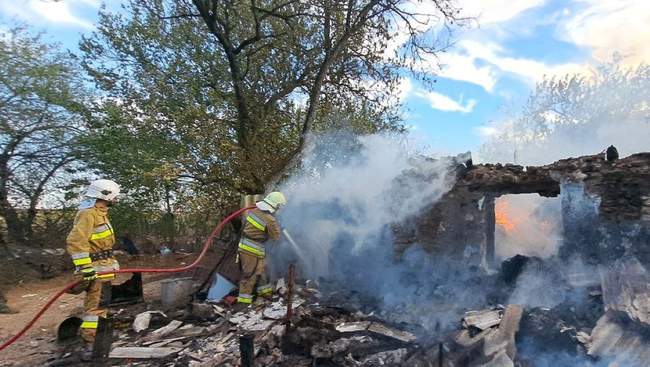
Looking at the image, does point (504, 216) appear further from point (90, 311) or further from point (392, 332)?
point (90, 311)

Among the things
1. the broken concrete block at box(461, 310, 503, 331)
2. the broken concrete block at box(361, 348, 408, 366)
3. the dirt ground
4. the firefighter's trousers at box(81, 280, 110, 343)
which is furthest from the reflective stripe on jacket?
the broken concrete block at box(461, 310, 503, 331)

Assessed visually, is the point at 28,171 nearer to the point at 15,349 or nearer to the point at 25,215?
the point at 25,215

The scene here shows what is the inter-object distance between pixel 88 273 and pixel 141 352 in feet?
4.17

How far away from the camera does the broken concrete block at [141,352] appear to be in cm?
555

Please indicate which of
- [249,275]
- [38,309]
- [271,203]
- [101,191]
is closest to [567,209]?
[271,203]

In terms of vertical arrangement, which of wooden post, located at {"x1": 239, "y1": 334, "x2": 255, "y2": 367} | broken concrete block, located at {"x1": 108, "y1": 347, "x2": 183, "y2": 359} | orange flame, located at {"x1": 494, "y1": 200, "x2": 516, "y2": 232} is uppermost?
orange flame, located at {"x1": 494, "y1": 200, "x2": 516, "y2": 232}

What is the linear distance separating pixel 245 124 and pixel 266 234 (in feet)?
13.9

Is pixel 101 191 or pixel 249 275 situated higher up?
pixel 101 191

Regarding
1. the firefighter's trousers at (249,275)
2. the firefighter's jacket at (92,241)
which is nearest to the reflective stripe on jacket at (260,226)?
the firefighter's trousers at (249,275)

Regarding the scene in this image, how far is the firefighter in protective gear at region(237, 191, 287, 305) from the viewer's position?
24.4ft

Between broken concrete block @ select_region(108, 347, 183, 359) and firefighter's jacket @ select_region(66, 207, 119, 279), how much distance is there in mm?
1035

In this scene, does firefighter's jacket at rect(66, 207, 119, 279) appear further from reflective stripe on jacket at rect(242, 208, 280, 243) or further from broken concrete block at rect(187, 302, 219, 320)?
reflective stripe on jacket at rect(242, 208, 280, 243)

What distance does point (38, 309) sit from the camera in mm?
8797

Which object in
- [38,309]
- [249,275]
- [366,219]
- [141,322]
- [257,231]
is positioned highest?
[366,219]
